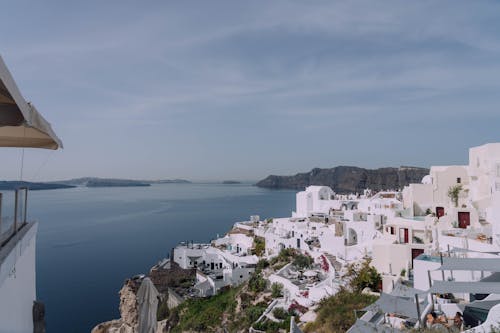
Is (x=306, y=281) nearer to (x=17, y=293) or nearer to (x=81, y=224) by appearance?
(x=17, y=293)

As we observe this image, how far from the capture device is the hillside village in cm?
685

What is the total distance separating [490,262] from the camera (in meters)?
6.55

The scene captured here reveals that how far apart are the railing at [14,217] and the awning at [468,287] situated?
5.69 meters

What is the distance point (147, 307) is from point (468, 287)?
6806 millimetres

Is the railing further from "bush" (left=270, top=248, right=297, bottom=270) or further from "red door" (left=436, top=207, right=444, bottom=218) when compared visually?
"red door" (left=436, top=207, right=444, bottom=218)

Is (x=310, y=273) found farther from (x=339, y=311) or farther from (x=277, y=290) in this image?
(x=339, y=311)

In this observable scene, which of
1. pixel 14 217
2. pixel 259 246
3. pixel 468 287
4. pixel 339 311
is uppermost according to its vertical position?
pixel 14 217

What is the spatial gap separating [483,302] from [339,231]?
1231cm

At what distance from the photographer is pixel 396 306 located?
7.07 metres

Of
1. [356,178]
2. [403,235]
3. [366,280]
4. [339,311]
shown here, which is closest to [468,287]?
[339,311]

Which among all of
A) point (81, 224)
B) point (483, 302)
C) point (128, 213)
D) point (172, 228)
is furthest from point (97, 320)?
point (128, 213)

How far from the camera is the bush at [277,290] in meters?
15.3

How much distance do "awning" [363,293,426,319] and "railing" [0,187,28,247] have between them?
584 centimetres

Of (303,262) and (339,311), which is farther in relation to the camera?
(303,262)
